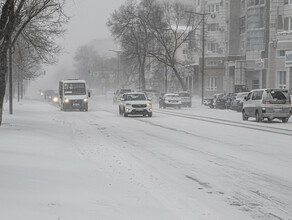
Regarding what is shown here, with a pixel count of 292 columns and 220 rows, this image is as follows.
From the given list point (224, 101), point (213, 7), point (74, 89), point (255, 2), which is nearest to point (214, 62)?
point (213, 7)

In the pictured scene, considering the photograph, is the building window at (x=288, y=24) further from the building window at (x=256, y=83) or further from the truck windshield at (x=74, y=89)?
the truck windshield at (x=74, y=89)

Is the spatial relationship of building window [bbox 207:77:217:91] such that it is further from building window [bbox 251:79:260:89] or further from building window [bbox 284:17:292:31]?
building window [bbox 284:17:292:31]

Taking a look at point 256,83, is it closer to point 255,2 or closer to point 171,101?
point 255,2

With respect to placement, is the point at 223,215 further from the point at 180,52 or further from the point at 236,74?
the point at 180,52

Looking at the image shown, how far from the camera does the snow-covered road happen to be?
22.5ft

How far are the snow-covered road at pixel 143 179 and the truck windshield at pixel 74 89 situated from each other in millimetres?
24383

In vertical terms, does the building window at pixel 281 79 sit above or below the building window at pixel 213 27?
below

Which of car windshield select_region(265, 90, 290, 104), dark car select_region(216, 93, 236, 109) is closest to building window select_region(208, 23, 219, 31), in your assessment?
dark car select_region(216, 93, 236, 109)

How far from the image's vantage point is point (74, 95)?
4066 centimetres

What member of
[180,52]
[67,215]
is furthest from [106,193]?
[180,52]

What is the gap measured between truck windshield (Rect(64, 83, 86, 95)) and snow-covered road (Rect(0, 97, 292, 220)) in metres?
24.4

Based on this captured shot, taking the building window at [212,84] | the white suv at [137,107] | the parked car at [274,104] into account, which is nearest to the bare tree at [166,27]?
the building window at [212,84]

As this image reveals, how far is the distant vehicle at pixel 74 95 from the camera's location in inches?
1587

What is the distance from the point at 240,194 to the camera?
819 centimetres
